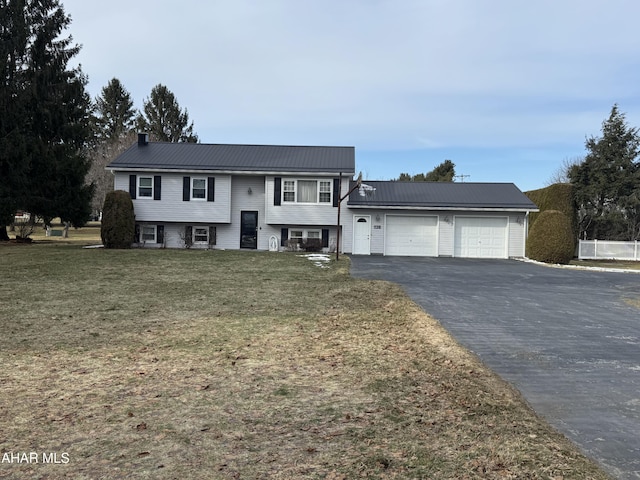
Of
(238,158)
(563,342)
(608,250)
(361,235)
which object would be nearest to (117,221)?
(238,158)

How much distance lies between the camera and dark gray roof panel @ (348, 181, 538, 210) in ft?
77.6

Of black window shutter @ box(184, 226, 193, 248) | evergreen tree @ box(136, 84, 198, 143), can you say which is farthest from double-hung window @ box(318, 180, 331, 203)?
evergreen tree @ box(136, 84, 198, 143)

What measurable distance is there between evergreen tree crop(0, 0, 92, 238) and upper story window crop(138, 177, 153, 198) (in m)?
4.97

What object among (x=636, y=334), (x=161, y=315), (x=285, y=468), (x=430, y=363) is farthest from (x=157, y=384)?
(x=636, y=334)

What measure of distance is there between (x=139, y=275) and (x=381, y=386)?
10.4 m

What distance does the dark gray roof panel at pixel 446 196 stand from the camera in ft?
77.6

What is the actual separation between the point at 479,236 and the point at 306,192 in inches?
355

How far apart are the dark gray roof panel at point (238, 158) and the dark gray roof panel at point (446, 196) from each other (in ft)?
7.13

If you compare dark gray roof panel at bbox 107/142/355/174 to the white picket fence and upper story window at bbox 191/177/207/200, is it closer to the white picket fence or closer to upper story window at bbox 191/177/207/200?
upper story window at bbox 191/177/207/200

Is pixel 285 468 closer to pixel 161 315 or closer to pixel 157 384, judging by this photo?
pixel 157 384

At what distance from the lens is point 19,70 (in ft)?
85.3

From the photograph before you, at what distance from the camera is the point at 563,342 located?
22.0 ft

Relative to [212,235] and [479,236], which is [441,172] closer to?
[479,236]

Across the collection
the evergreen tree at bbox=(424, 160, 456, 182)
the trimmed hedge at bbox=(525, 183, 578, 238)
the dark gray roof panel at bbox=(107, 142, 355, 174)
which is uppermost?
the evergreen tree at bbox=(424, 160, 456, 182)
